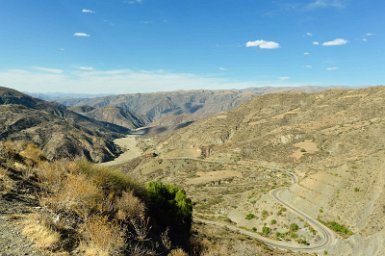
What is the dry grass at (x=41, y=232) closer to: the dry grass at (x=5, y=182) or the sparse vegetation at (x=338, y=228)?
the dry grass at (x=5, y=182)

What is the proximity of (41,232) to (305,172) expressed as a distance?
326 feet

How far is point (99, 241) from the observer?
12883 mm

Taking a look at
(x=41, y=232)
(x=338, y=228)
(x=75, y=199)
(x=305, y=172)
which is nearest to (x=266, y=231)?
(x=338, y=228)

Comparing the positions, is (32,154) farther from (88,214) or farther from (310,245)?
(310,245)

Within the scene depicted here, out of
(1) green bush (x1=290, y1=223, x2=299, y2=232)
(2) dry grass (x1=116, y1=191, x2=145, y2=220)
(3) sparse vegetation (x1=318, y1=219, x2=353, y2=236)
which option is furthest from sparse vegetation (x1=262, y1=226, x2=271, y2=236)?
(2) dry grass (x1=116, y1=191, x2=145, y2=220)

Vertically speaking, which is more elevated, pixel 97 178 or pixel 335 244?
pixel 97 178

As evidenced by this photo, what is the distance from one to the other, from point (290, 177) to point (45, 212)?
341 feet

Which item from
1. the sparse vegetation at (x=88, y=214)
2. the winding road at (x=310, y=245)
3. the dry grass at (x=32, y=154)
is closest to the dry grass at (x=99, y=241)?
the sparse vegetation at (x=88, y=214)

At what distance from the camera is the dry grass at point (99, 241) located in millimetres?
12445

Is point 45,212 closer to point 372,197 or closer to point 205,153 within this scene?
point 372,197

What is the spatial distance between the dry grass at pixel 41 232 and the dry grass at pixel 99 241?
110cm

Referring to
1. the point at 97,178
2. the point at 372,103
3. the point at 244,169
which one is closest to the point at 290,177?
the point at 244,169

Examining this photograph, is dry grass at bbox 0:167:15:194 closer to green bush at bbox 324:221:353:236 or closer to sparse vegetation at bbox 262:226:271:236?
sparse vegetation at bbox 262:226:271:236

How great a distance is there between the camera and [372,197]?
205ft
